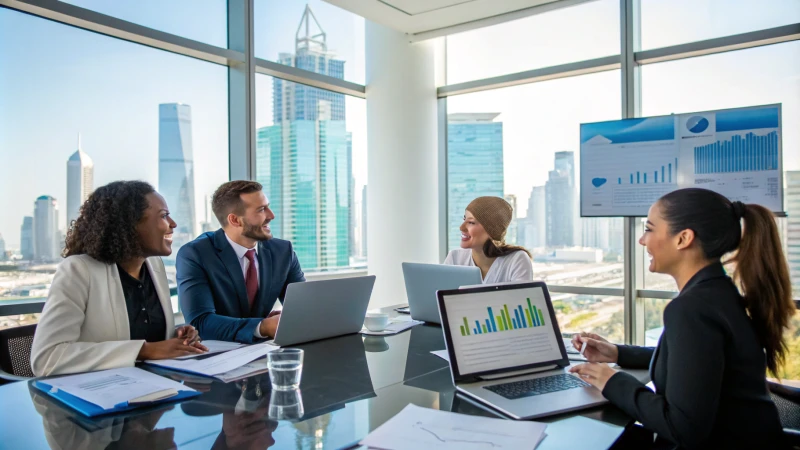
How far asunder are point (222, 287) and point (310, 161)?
8.00ft

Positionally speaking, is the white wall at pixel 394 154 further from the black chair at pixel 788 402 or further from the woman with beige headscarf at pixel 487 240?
the black chair at pixel 788 402

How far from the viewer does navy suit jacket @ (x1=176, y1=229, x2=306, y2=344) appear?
2.32 metres

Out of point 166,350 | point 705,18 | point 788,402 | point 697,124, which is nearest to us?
point 788,402

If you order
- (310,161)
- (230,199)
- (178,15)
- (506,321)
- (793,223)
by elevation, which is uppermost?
(178,15)

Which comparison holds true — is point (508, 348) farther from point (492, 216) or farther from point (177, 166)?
point (177, 166)

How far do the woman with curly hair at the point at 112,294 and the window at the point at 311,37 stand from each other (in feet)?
7.80

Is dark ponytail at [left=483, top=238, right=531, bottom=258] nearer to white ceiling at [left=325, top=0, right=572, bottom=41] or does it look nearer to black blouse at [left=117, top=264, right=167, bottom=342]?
black blouse at [left=117, top=264, right=167, bottom=342]

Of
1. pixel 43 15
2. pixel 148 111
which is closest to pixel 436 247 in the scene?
pixel 148 111

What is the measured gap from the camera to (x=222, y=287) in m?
2.60

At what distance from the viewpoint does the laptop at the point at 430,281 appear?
7.83 ft

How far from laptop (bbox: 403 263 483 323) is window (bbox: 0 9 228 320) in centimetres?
192

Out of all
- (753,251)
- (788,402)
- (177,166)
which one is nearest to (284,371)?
(753,251)

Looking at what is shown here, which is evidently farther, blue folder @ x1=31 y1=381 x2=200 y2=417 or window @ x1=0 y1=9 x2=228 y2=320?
window @ x1=0 y1=9 x2=228 y2=320

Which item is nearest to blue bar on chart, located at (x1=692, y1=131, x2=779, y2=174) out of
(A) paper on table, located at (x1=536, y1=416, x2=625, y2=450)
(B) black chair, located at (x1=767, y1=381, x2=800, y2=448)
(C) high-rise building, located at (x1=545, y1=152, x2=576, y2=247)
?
(C) high-rise building, located at (x1=545, y1=152, x2=576, y2=247)
